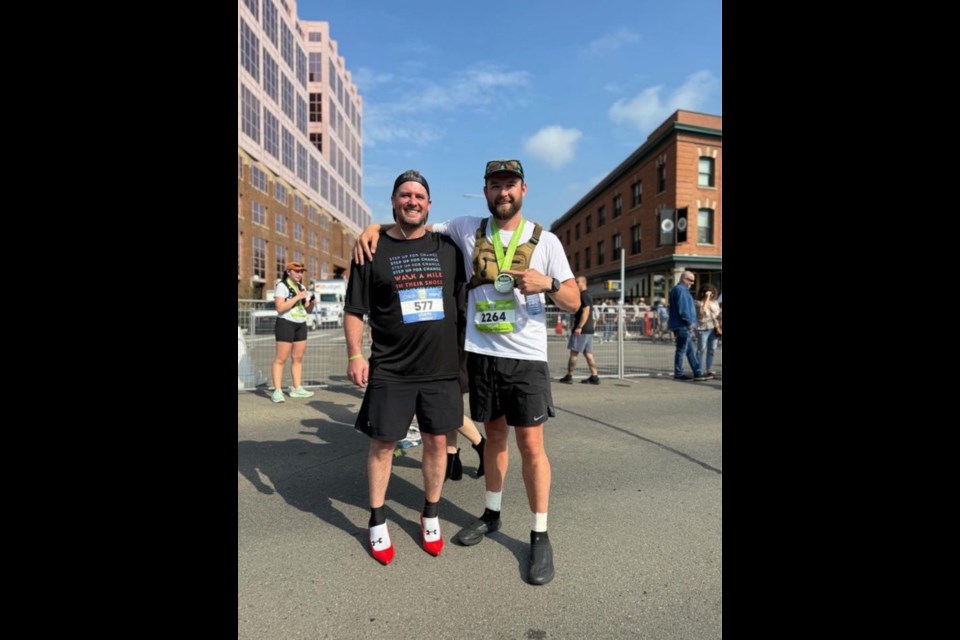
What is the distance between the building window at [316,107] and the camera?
5284 centimetres

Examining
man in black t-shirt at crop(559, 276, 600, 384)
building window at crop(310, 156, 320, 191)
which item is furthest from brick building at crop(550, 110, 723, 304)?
building window at crop(310, 156, 320, 191)

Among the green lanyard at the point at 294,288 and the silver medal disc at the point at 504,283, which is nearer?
the silver medal disc at the point at 504,283

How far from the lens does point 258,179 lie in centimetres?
3859

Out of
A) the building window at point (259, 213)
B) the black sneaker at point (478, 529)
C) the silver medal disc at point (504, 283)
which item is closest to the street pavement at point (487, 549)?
the black sneaker at point (478, 529)

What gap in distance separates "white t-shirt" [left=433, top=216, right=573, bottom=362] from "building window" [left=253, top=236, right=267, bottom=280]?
40546 mm

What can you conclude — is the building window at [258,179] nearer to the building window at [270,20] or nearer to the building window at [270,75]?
the building window at [270,75]

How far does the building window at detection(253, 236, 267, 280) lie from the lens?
1521 inches

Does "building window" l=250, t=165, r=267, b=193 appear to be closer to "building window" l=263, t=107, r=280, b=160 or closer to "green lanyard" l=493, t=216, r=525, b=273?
"building window" l=263, t=107, r=280, b=160

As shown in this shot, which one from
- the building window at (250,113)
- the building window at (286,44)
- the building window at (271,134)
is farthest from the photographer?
the building window at (286,44)

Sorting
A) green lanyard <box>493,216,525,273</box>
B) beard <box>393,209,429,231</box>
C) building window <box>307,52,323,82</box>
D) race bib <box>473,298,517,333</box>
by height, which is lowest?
race bib <box>473,298,517,333</box>
